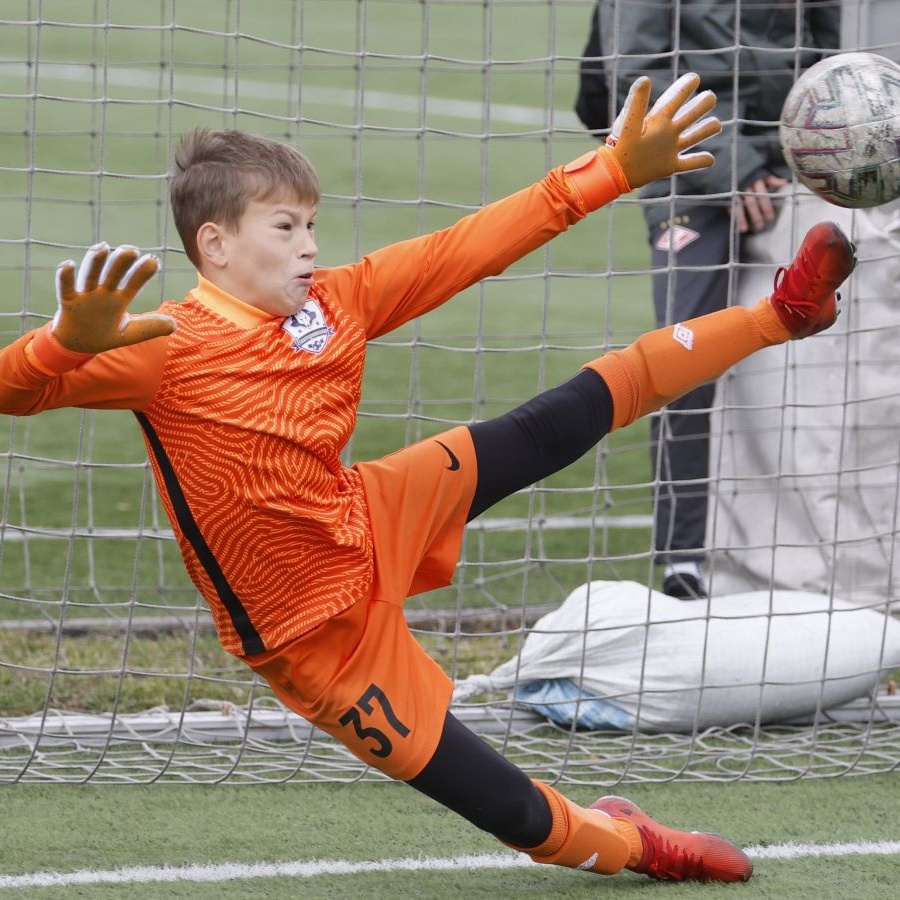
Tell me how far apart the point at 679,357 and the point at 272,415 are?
843 mm

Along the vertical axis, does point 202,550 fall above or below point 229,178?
below

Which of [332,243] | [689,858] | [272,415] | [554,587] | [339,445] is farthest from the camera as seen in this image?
[332,243]

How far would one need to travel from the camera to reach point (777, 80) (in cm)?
461

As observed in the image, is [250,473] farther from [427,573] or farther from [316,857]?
[316,857]

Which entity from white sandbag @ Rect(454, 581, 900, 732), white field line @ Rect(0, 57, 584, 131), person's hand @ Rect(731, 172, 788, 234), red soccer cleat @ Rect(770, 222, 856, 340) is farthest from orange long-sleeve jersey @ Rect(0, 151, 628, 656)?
white field line @ Rect(0, 57, 584, 131)

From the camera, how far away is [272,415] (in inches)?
109

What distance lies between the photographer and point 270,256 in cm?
280

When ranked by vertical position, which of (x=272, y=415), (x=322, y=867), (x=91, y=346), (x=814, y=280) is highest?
(x=814, y=280)

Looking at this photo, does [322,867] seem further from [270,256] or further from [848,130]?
[848,130]

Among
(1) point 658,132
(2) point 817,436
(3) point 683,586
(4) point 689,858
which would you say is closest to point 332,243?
(3) point 683,586

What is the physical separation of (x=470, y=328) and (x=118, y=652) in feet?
15.2

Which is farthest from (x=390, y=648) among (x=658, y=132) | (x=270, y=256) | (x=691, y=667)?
(x=691, y=667)

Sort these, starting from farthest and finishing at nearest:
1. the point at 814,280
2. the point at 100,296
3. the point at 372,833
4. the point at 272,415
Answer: the point at 372,833 → the point at 814,280 → the point at 272,415 → the point at 100,296

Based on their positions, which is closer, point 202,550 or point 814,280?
point 202,550
